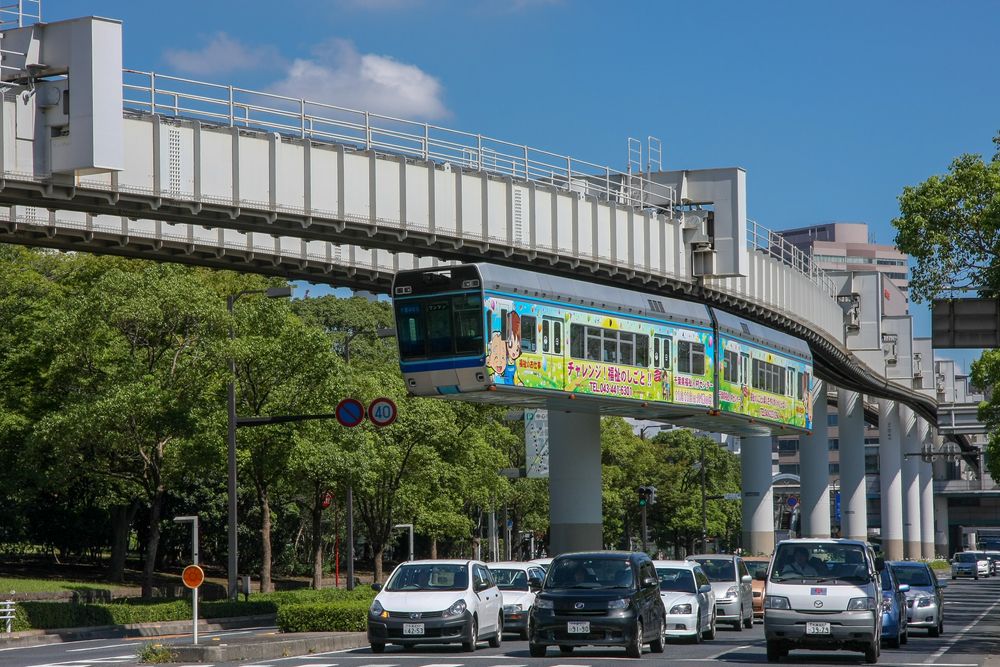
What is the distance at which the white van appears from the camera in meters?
21.1

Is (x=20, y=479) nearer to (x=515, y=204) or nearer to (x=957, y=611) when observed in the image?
(x=515, y=204)

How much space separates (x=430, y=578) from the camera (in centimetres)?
2502

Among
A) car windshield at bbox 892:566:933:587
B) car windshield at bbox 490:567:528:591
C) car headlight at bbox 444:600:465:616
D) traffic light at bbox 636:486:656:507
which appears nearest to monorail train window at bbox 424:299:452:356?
car windshield at bbox 490:567:528:591

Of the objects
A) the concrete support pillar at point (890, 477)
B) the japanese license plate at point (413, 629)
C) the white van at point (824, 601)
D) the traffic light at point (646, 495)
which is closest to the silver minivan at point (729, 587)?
the white van at point (824, 601)

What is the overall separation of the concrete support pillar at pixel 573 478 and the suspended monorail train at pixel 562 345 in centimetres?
331

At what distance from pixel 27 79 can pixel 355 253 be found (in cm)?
1343

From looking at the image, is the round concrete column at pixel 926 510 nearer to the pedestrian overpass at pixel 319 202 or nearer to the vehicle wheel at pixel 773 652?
the pedestrian overpass at pixel 319 202

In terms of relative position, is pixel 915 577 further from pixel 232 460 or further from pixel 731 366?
pixel 232 460

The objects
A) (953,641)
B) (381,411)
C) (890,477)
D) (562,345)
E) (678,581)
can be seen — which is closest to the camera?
(678,581)

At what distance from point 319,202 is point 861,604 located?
50.8 feet

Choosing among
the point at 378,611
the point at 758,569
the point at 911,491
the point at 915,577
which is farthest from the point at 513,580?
the point at 911,491

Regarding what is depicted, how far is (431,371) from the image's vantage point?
35562 mm

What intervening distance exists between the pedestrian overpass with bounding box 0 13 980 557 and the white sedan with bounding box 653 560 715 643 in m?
10.5

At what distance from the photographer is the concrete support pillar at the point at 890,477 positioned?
9925cm
